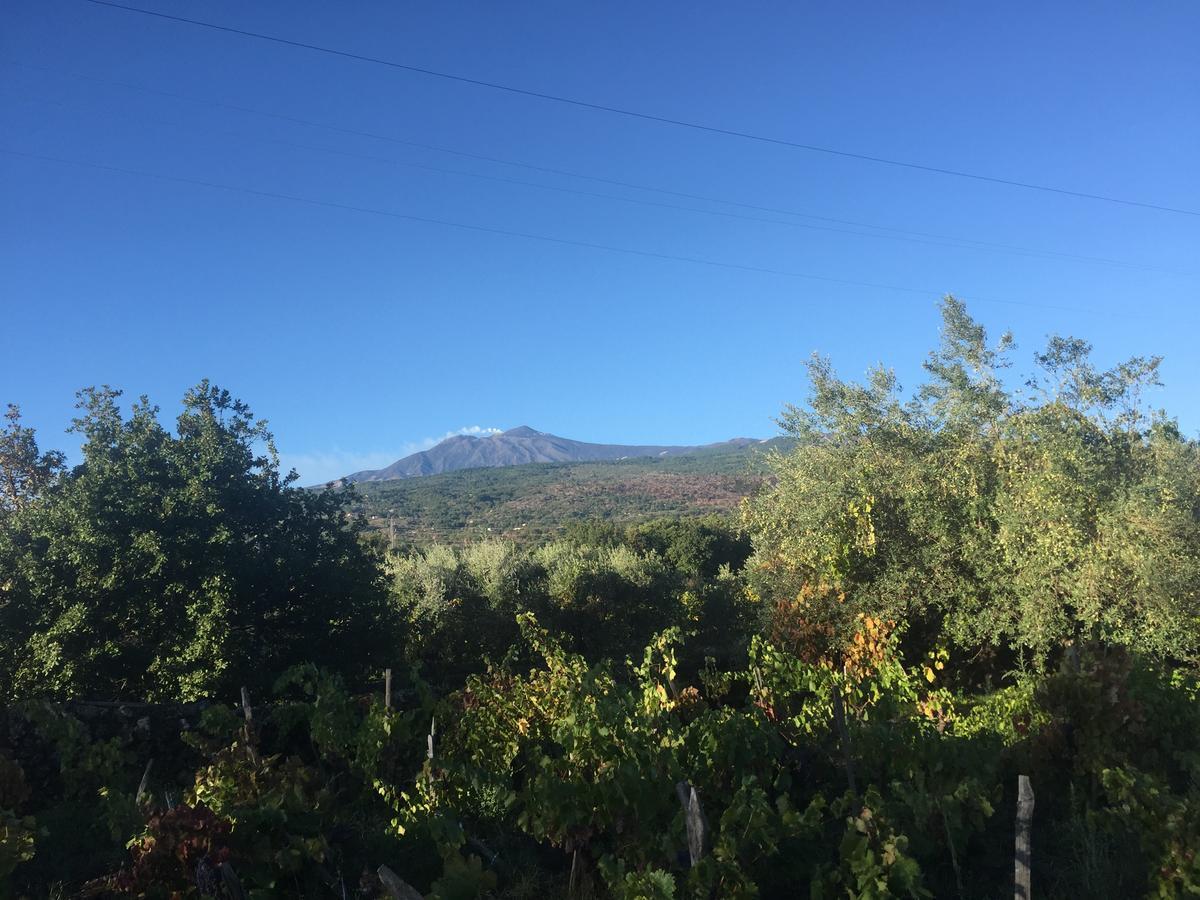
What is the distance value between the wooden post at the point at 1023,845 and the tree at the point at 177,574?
11012 millimetres

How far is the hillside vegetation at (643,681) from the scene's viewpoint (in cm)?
469

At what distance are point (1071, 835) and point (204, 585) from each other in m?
11.6

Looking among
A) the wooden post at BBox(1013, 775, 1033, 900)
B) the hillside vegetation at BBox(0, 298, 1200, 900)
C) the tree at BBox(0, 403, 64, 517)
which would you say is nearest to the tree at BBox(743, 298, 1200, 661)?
the hillside vegetation at BBox(0, 298, 1200, 900)

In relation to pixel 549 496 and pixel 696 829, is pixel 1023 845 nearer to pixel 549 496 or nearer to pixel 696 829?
pixel 696 829

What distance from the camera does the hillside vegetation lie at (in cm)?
469

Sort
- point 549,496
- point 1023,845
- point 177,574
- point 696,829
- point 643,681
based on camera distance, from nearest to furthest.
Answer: point 1023,845 < point 696,829 < point 643,681 < point 177,574 < point 549,496

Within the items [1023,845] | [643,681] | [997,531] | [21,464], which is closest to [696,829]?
[1023,845]

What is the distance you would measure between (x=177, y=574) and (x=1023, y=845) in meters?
12.3

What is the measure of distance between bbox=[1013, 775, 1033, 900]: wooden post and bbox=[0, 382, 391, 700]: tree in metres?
11.0

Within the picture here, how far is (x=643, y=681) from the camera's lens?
7.06 metres

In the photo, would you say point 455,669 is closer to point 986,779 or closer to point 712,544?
point 986,779

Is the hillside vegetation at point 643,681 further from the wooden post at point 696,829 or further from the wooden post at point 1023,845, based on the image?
the wooden post at point 1023,845

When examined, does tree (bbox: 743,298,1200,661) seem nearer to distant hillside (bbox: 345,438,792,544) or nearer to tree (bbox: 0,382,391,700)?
tree (bbox: 0,382,391,700)

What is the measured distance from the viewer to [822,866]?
165 inches
